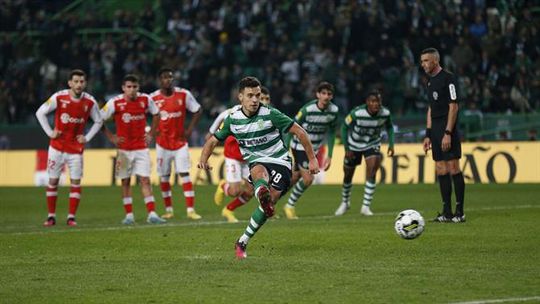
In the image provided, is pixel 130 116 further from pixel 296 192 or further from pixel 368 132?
pixel 368 132

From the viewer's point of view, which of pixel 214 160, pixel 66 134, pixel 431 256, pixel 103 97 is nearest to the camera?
pixel 431 256

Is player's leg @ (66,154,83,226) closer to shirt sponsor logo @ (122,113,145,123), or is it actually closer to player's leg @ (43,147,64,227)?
player's leg @ (43,147,64,227)

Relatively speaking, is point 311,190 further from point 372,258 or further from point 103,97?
point 372,258

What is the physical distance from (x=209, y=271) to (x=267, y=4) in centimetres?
2211

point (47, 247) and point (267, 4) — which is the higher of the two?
point (267, 4)

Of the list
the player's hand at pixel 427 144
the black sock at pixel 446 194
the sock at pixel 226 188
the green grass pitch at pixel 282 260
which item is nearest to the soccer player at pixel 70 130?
the green grass pitch at pixel 282 260

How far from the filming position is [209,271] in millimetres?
10164

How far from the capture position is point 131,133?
17500mm

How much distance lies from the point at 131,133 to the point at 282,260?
7.10 meters

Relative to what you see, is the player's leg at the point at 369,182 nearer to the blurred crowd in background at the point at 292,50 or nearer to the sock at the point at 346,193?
the sock at the point at 346,193

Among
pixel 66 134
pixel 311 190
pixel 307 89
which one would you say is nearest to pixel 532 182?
pixel 311 190

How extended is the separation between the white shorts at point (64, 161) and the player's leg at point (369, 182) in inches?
183

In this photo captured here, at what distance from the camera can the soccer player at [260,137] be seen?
37.5ft

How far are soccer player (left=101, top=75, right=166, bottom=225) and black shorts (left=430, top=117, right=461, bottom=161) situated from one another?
188 inches
